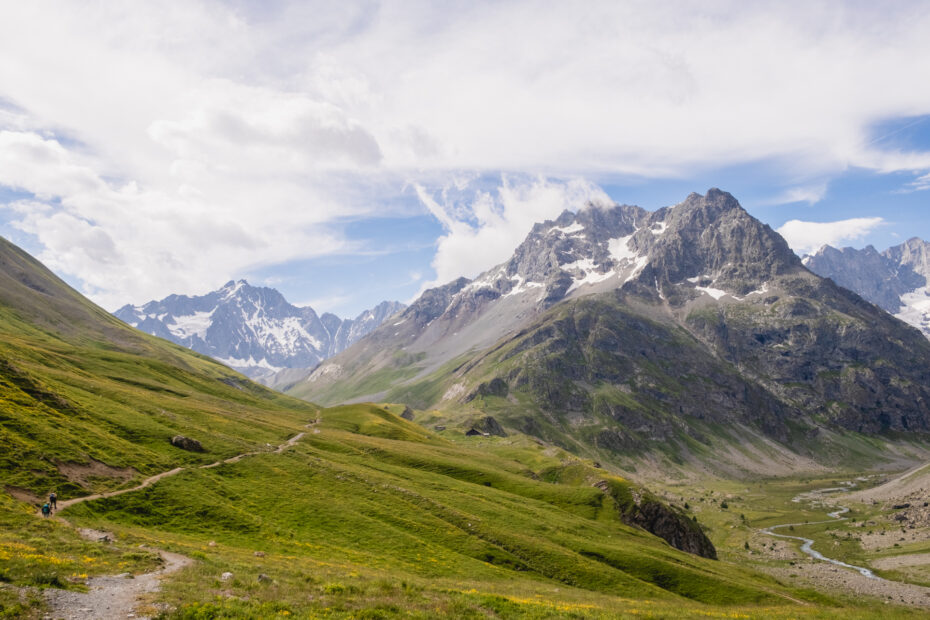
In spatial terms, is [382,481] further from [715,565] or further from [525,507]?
[715,565]

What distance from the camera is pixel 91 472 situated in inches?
2226

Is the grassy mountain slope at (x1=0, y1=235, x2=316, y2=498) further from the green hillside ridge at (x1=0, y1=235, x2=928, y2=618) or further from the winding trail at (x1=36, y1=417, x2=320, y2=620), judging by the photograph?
the winding trail at (x1=36, y1=417, x2=320, y2=620)

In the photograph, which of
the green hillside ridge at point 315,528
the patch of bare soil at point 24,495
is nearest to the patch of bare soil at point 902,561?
the green hillside ridge at point 315,528

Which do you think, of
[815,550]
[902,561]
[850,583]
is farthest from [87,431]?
[815,550]

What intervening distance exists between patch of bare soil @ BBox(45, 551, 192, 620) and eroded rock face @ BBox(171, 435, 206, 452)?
50.6 m

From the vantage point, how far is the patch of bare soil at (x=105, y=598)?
23.3 meters

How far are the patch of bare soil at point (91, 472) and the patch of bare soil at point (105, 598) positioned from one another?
3274cm

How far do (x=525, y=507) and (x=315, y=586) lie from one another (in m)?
61.5

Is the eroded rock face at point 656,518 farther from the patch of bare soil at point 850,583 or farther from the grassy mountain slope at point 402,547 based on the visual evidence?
the patch of bare soil at point 850,583

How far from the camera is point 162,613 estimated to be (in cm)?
2444

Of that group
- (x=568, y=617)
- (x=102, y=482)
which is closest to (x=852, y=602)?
(x=568, y=617)

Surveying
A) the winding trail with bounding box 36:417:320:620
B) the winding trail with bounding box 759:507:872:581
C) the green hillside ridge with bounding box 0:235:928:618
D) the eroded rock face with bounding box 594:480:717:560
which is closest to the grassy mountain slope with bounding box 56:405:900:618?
the green hillside ridge with bounding box 0:235:928:618

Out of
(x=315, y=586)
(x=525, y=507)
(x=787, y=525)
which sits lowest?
(x=787, y=525)

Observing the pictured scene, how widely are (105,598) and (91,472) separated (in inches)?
→ 1564
